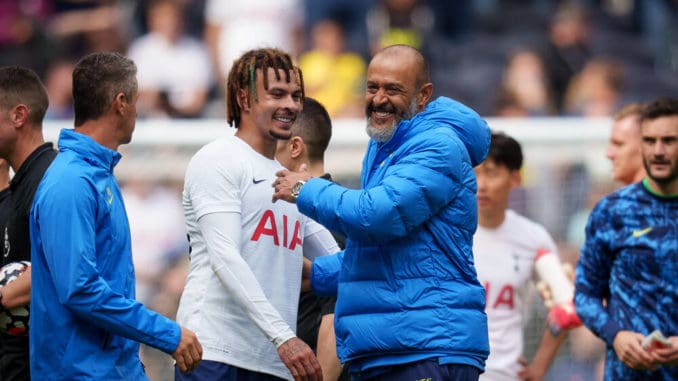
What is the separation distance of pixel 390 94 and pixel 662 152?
81.6 inches

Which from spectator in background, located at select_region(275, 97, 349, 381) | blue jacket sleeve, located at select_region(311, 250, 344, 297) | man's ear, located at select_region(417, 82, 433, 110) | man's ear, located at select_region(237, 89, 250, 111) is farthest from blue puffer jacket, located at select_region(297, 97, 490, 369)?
spectator in background, located at select_region(275, 97, 349, 381)

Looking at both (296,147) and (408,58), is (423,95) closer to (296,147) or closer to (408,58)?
(408,58)

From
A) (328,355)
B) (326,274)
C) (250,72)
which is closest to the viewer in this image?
(250,72)

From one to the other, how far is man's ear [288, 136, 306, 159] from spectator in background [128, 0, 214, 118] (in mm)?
A: 6561

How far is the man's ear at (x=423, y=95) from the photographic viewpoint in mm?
6066

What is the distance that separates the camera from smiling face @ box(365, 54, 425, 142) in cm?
597

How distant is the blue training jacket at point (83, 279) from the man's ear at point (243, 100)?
0.69 metres

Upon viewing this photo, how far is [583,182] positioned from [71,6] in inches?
283

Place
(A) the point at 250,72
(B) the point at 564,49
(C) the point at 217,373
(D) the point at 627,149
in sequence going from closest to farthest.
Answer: (C) the point at 217,373
(A) the point at 250,72
(D) the point at 627,149
(B) the point at 564,49

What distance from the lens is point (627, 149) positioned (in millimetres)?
8359

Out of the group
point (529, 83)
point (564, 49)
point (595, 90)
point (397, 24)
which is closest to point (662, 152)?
point (595, 90)

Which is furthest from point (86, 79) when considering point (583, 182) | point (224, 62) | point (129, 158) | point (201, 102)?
point (224, 62)

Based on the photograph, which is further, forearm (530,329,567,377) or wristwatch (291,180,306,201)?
forearm (530,329,567,377)

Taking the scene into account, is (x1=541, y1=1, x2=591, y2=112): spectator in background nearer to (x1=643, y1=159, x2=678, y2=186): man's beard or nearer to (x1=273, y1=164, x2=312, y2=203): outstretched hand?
(x1=643, y1=159, x2=678, y2=186): man's beard
